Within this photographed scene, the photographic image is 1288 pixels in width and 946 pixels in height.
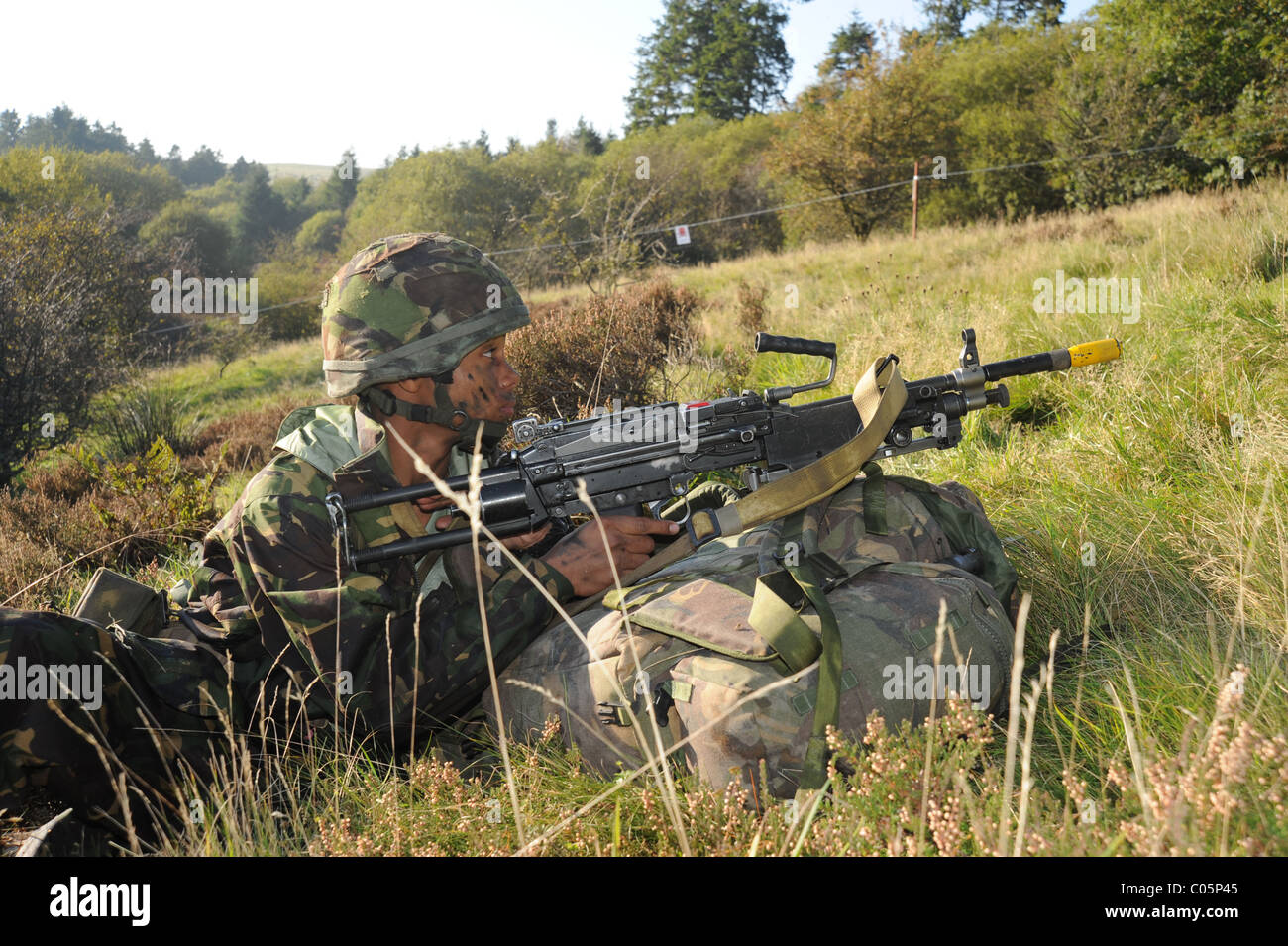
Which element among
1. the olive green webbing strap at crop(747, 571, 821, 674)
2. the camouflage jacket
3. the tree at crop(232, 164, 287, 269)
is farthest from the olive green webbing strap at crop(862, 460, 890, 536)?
the tree at crop(232, 164, 287, 269)

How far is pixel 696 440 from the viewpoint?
3352mm

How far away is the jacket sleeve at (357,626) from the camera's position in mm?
2902

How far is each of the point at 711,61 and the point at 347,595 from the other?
2163 inches

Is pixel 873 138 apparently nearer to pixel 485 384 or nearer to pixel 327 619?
pixel 485 384

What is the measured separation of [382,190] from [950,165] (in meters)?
30.0

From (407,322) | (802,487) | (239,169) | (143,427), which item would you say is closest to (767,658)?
(802,487)

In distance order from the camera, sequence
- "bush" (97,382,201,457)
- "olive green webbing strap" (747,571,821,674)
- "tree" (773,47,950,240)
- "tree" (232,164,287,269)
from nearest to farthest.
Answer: "olive green webbing strap" (747,571,821,674) → "bush" (97,382,201,457) → "tree" (773,47,950,240) → "tree" (232,164,287,269)

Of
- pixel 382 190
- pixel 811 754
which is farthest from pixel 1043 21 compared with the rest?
pixel 811 754

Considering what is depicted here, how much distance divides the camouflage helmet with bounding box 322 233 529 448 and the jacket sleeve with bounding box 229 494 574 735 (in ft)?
1.81

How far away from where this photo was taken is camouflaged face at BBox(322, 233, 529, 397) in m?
3.24

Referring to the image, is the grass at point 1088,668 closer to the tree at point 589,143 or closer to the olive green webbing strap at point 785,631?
the olive green webbing strap at point 785,631

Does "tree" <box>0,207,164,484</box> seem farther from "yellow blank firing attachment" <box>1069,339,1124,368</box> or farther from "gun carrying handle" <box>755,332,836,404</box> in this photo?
"yellow blank firing attachment" <box>1069,339,1124,368</box>

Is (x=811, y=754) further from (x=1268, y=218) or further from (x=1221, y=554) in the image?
(x=1268, y=218)

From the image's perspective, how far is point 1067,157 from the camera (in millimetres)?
25875
